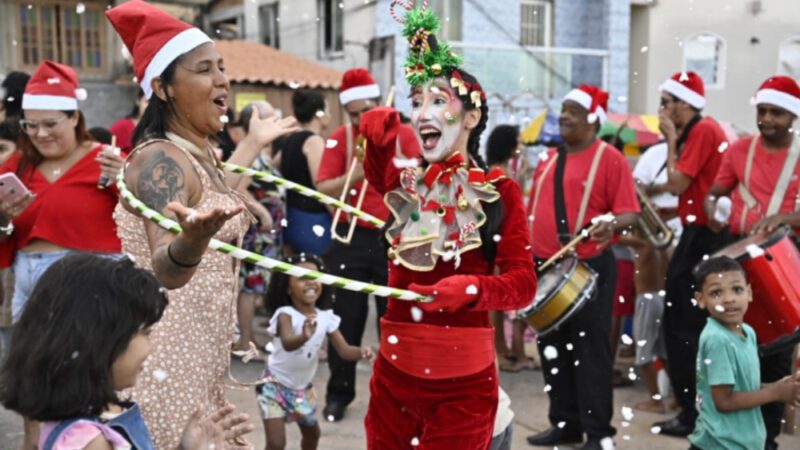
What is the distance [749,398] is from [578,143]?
201 centimetres

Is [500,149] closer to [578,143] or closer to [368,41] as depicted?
[578,143]

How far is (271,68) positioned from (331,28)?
1.93 m

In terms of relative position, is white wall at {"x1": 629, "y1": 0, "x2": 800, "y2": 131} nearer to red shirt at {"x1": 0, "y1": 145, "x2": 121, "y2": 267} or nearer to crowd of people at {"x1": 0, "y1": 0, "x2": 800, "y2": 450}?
crowd of people at {"x1": 0, "y1": 0, "x2": 800, "y2": 450}

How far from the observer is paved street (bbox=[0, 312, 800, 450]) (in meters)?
5.67

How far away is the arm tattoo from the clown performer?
36.9 inches

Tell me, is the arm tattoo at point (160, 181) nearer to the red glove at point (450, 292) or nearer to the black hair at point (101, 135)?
the red glove at point (450, 292)

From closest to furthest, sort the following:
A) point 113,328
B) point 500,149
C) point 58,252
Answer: point 113,328, point 58,252, point 500,149

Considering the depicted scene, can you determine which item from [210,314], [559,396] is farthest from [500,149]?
[210,314]

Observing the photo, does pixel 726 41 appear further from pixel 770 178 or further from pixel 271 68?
pixel 770 178

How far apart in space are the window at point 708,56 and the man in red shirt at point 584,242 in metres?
14.3

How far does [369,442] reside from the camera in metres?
3.59

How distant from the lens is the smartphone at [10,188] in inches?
185

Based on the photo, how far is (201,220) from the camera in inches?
100.0

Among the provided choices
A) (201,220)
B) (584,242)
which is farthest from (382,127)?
(584,242)
